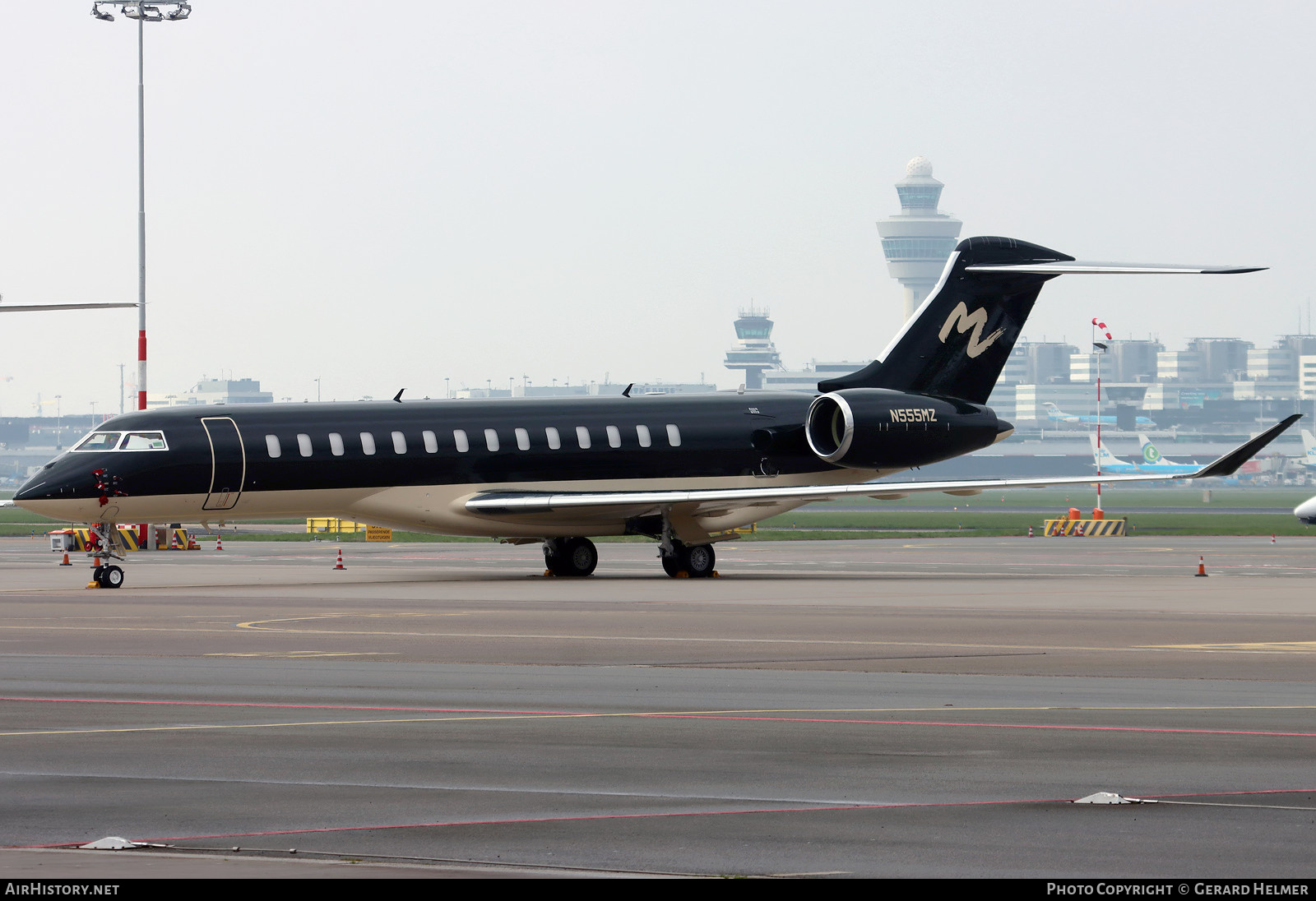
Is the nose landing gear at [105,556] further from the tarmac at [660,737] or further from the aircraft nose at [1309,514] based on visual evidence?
the aircraft nose at [1309,514]

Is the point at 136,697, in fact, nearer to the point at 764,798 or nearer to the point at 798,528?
the point at 764,798

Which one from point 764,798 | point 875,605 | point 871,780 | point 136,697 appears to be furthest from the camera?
point 875,605

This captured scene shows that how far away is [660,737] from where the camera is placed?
1284 centimetres

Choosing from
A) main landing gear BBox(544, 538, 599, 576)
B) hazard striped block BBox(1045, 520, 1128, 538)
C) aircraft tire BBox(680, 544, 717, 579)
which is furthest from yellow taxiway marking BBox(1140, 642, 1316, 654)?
hazard striped block BBox(1045, 520, 1128, 538)

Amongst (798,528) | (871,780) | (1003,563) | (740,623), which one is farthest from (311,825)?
(798,528)

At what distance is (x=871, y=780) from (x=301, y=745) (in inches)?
163

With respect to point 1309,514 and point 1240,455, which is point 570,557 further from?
point 1309,514

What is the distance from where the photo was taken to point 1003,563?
41.8m

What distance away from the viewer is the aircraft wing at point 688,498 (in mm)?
34312

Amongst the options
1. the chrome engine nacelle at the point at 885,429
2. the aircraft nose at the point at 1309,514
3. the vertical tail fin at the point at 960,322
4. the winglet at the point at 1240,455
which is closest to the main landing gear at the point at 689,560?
the chrome engine nacelle at the point at 885,429

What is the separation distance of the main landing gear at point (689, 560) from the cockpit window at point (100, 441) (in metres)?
11.1

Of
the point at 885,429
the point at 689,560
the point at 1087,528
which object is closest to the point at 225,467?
the point at 689,560

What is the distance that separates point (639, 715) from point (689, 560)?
893 inches

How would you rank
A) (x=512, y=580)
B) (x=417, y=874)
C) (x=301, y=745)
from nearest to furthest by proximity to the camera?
A: (x=417, y=874), (x=301, y=745), (x=512, y=580)
